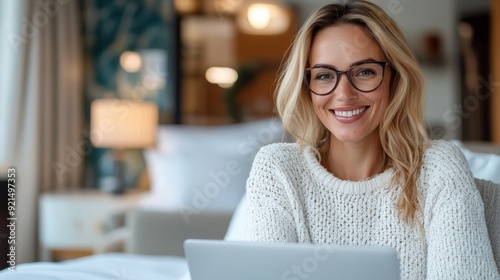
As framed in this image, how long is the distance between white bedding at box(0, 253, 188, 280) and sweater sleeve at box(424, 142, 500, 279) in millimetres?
832

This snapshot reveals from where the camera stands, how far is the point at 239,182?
296cm

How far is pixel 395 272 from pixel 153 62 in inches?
145

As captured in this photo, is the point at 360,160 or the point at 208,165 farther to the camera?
the point at 208,165

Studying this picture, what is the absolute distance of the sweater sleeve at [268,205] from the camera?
1418 mm

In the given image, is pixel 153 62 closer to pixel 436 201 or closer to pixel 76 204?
pixel 76 204

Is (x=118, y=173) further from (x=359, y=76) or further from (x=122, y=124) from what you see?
(x=359, y=76)

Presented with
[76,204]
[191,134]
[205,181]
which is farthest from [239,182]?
[76,204]

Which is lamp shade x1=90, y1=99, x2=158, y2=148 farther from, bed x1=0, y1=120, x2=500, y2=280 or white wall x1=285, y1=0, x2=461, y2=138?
white wall x1=285, y1=0, x2=461, y2=138

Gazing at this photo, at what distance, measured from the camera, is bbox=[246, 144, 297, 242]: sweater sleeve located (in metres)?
1.42

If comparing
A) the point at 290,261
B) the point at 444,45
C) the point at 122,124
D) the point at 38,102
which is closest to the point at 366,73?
the point at 290,261

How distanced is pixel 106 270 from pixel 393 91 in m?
0.95

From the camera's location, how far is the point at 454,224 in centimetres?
133

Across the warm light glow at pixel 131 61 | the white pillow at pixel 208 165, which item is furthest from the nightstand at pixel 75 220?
the warm light glow at pixel 131 61

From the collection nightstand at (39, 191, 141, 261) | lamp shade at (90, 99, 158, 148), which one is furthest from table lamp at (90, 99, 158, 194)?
nightstand at (39, 191, 141, 261)
